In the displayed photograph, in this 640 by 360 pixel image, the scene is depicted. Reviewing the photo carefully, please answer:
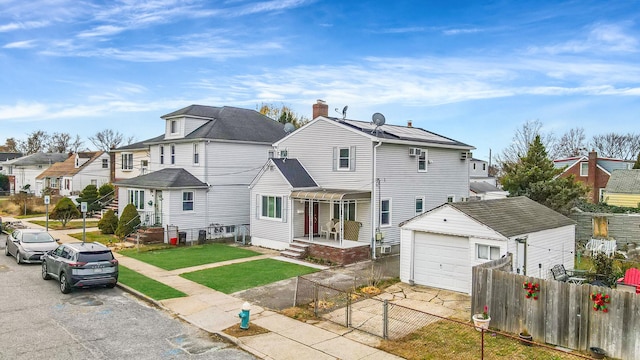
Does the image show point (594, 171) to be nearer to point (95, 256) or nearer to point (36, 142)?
point (95, 256)

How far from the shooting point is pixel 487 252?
14.9m

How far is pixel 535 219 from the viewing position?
16.9 m

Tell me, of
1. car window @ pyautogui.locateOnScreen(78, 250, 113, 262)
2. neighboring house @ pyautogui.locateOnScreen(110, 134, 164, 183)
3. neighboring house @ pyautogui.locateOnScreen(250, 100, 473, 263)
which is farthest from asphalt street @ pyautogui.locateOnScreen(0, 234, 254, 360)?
neighboring house @ pyautogui.locateOnScreen(110, 134, 164, 183)

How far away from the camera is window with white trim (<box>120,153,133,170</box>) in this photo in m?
38.2

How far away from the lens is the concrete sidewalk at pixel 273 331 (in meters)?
10.4

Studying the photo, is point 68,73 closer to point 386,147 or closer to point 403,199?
point 386,147

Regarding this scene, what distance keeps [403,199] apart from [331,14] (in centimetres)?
1015

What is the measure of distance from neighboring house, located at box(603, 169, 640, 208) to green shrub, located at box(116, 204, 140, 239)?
33886 millimetres

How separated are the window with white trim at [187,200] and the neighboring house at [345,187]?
4540mm

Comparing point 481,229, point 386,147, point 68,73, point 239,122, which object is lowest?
point 481,229

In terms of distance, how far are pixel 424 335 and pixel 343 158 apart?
12910mm

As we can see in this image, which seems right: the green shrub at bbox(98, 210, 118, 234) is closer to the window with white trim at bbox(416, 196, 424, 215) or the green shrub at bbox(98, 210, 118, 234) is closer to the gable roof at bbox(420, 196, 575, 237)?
the window with white trim at bbox(416, 196, 424, 215)

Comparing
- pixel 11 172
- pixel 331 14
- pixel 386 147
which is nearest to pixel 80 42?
pixel 331 14

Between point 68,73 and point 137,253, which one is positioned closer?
point 137,253
